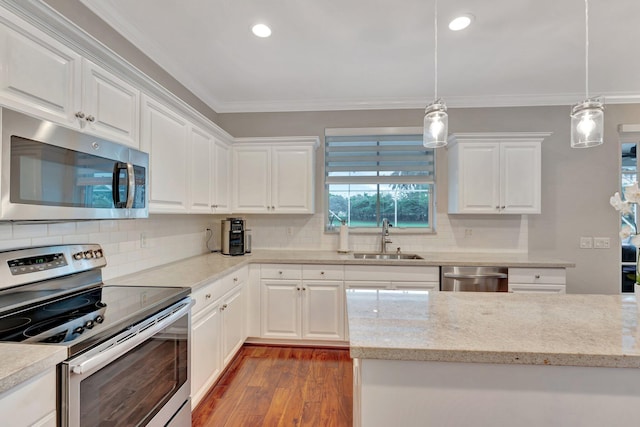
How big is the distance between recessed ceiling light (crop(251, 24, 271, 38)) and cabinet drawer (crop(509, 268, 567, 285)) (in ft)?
9.38

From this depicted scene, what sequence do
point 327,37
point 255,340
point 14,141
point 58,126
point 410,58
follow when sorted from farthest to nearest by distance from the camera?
point 255,340 → point 410,58 → point 327,37 → point 58,126 → point 14,141

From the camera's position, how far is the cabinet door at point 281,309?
9.62 ft

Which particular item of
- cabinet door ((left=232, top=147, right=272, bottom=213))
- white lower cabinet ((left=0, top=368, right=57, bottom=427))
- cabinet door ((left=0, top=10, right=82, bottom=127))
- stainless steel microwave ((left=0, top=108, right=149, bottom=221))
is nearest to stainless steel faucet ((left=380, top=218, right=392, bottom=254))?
cabinet door ((left=232, top=147, right=272, bottom=213))

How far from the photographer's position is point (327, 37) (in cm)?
228

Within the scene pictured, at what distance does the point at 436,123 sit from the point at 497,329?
3.21 feet

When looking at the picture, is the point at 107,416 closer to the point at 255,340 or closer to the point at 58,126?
the point at 58,126

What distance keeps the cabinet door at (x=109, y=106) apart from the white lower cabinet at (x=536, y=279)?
3.18m

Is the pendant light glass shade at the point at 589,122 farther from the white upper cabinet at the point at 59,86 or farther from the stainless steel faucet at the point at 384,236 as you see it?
the white upper cabinet at the point at 59,86

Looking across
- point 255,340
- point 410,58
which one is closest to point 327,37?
point 410,58

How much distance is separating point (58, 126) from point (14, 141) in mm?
201

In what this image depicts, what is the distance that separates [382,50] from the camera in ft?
8.02

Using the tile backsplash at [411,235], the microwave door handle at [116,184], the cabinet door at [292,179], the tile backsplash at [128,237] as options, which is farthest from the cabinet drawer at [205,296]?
the tile backsplash at [411,235]

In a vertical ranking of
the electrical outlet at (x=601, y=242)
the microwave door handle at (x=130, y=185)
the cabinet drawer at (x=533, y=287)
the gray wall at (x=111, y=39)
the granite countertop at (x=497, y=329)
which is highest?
the gray wall at (x=111, y=39)

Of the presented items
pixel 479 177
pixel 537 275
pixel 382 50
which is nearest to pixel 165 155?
pixel 382 50
